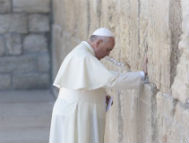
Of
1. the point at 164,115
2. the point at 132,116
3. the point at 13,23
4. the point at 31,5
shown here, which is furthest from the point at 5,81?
the point at 164,115

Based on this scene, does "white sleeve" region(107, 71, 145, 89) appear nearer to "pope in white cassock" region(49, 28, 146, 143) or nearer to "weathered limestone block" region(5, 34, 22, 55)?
"pope in white cassock" region(49, 28, 146, 143)

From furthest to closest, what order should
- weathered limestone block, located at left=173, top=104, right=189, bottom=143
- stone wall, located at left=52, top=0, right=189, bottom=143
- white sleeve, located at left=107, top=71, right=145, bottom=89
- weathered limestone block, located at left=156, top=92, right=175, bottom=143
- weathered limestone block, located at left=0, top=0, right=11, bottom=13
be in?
weathered limestone block, located at left=0, top=0, right=11, bottom=13
white sleeve, located at left=107, top=71, right=145, bottom=89
weathered limestone block, located at left=156, top=92, right=175, bottom=143
stone wall, located at left=52, top=0, right=189, bottom=143
weathered limestone block, located at left=173, top=104, right=189, bottom=143

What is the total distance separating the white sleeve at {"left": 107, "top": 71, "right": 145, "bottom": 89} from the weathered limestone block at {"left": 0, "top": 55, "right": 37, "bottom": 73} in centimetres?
724

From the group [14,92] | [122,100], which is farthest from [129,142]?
[14,92]

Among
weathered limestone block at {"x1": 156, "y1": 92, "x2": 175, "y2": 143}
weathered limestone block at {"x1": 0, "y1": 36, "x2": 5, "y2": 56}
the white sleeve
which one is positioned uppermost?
A: the white sleeve

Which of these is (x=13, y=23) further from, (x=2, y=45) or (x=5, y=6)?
(x=2, y=45)

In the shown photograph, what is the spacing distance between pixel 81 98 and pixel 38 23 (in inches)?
275

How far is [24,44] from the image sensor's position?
11508 millimetres

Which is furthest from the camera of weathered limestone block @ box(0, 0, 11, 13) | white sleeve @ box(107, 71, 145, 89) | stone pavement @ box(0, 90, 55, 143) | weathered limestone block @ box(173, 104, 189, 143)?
weathered limestone block @ box(0, 0, 11, 13)

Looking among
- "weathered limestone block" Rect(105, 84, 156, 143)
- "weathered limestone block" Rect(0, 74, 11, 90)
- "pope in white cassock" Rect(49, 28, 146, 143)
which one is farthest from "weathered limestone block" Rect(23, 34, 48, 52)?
"pope in white cassock" Rect(49, 28, 146, 143)

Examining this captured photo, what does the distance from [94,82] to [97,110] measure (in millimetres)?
306

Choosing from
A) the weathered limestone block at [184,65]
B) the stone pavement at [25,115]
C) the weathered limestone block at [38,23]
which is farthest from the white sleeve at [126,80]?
the weathered limestone block at [38,23]

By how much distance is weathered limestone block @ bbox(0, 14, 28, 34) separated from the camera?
11391 millimetres

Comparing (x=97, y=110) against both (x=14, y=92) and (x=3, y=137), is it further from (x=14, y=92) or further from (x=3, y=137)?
(x=14, y=92)
